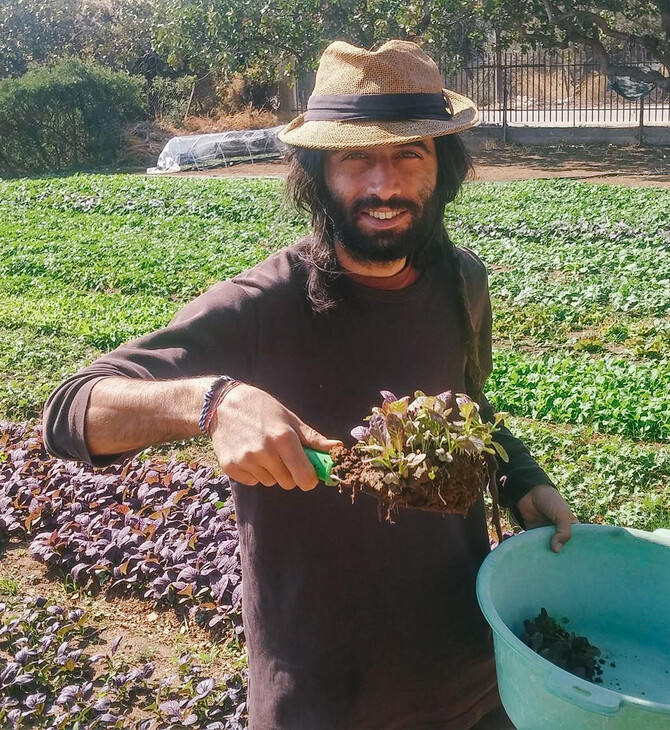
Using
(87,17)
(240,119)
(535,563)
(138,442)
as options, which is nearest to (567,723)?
(535,563)

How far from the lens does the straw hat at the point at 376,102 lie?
224 centimetres

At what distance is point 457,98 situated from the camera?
102 inches

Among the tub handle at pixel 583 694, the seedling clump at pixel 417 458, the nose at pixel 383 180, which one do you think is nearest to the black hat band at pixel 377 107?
the nose at pixel 383 180

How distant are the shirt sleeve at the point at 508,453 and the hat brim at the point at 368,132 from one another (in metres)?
0.42

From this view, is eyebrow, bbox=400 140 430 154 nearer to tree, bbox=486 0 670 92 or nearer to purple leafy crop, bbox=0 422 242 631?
purple leafy crop, bbox=0 422 242 631

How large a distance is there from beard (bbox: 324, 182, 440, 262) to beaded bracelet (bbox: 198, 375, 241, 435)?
700 millimetres

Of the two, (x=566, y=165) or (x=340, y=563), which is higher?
(x=340, y=563)

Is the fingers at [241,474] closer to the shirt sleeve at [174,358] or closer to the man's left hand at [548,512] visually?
the shirt sleeve at [174,358]

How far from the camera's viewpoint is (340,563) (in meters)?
2.18

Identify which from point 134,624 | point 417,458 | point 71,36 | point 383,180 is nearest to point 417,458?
point 417,458

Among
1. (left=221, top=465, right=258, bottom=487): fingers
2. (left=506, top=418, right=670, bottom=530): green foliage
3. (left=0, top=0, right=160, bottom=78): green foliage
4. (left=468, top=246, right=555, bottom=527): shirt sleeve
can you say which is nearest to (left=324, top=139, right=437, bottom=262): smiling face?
(left=468, top=246, right=555, bottom=527): shirt sleeve

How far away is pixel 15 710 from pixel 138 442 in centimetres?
228

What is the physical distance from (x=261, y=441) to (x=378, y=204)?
90cm

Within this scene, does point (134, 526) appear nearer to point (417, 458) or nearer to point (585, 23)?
point (417, 458)
